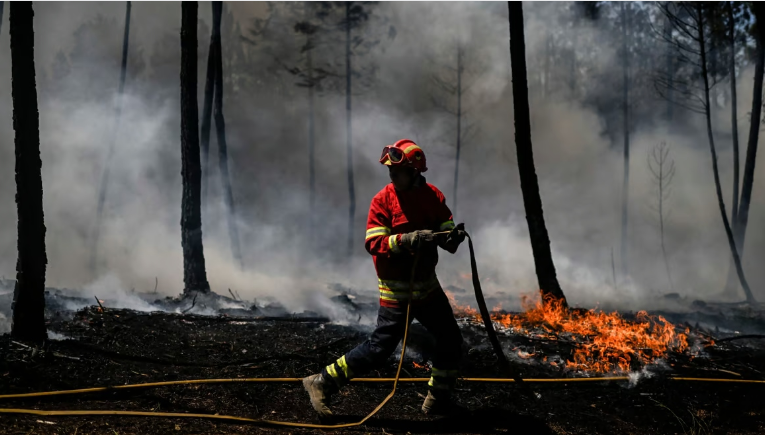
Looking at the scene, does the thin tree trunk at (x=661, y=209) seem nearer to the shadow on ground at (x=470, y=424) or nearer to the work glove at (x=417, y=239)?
the shadow on ground at (x=470, y=424)

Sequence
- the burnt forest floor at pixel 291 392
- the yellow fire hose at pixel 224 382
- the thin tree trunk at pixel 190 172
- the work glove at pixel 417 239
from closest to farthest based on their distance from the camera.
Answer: the yellow fire hose at pixel 224 382, the work glove at pixel 417 239, the burnt forest floor at pixel 291 392, the thin tree trunk at pixel 190 172

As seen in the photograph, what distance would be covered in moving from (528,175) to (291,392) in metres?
4.96

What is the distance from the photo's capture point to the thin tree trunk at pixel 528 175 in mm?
7891

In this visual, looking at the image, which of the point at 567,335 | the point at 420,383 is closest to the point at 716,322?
the point at 567,335

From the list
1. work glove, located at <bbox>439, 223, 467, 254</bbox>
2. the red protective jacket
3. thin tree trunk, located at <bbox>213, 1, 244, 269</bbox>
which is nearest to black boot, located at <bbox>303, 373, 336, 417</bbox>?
the red protective jacket

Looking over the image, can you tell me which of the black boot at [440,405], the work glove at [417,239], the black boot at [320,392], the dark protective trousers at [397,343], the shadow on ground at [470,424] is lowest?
the shadow on ground at [470,424]

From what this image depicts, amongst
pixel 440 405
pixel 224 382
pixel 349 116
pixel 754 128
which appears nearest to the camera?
pixel 440 405

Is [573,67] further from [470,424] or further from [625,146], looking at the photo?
[470,424]

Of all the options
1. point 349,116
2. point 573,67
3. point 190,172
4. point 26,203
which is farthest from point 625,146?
point 26,203

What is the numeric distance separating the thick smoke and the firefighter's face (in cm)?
1340

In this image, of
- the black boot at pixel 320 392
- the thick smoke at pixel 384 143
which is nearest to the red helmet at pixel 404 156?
the black boot at pixel 320 392

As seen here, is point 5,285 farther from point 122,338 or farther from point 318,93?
point 318,93

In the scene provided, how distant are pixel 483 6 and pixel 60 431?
23324 millimetres

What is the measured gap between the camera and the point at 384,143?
76.8 ft
